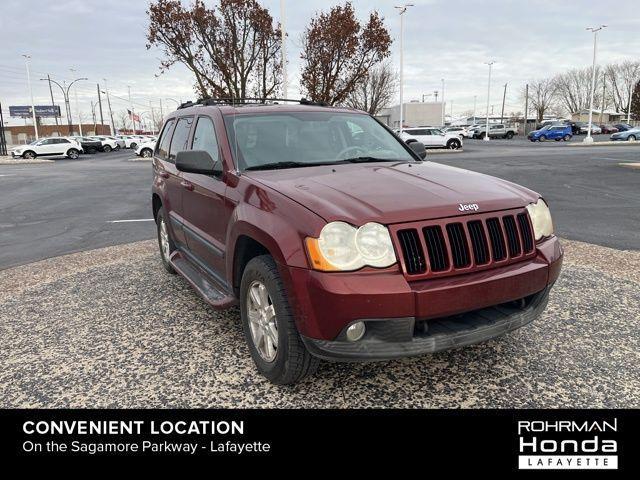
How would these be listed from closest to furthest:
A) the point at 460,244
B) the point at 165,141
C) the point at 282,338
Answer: the point at 460,244, the point at 282,338, the point at 165,141

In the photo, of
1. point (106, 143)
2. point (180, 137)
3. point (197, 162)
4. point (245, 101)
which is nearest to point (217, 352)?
point (197, 162)

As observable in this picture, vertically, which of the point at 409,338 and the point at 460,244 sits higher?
the point at 460,244

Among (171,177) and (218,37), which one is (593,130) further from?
(171,177)

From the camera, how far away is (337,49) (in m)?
27.6

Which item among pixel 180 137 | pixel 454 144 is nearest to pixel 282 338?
pixel 180 137

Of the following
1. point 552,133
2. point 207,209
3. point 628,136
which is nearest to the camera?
point 207,209

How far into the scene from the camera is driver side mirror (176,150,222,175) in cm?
355

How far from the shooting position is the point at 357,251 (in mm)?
2596

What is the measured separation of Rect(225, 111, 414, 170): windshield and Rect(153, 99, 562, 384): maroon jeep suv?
0.05 ft
